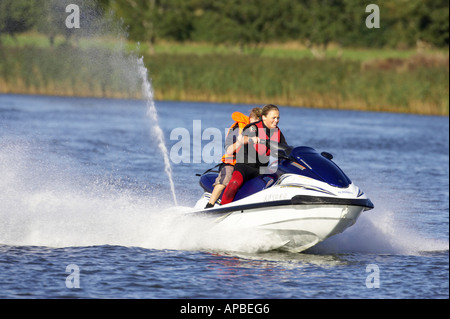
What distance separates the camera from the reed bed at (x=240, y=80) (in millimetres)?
33688

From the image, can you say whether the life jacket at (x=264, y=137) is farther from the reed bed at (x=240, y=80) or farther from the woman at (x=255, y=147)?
the reed bed at (x=240, y=80)

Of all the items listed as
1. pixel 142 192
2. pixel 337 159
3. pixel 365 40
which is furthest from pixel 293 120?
pixel 365 40

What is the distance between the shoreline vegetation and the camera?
110ft

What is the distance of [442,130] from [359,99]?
5.11 m

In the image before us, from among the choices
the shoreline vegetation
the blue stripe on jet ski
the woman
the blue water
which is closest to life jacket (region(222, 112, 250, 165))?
the woman

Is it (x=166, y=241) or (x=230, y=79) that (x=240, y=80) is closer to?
(x=230, y=79)

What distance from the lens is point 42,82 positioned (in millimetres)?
34688

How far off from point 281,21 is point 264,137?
47.8 m

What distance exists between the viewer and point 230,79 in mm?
35750

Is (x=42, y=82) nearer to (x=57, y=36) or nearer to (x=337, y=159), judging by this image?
(x=57, y=36)
